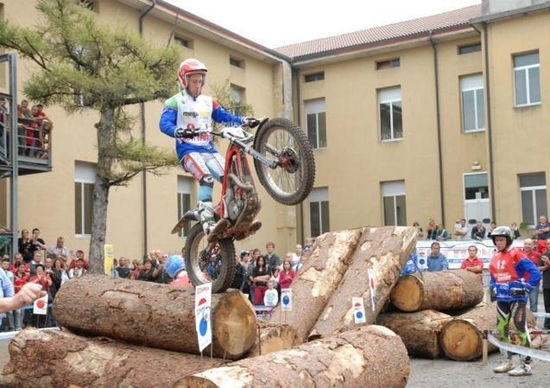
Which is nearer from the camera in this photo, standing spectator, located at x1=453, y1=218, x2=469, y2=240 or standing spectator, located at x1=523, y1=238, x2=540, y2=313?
standing spectator, located at x1=523, y1=238, x2=540, y2=313

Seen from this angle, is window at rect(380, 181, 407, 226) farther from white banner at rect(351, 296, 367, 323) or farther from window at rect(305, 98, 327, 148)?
white banner at rect(351, 296, 367, 323)

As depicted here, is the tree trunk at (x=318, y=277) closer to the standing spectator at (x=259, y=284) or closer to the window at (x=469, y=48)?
the standing spectator at (x=259, y=284)

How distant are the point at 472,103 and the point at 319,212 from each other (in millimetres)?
7827

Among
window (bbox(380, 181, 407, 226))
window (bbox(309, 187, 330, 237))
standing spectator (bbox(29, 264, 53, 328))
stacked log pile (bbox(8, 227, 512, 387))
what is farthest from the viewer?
window (bbox(309, 187, 330, 237))

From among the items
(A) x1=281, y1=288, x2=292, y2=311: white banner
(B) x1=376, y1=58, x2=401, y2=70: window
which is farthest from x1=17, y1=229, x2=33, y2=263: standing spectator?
(B) x1=376, y1=58, x2=401, y2=70: window

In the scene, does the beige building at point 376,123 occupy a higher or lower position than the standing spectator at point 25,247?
higher

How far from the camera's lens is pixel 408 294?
11.9 meters

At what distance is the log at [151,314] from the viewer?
7.67 m

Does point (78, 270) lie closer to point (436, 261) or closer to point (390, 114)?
point (436, 261)

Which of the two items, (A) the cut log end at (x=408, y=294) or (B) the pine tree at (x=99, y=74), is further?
(B) the pine tree at (x=99, y=74)

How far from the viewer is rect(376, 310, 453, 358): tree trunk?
1155cm

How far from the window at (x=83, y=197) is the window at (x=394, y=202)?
12737mm

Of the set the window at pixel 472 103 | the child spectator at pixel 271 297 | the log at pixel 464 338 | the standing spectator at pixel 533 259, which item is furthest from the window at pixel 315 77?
the log at pixel 464 338

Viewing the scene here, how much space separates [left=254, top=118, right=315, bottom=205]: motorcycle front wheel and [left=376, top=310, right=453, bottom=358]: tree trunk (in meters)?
4.96
